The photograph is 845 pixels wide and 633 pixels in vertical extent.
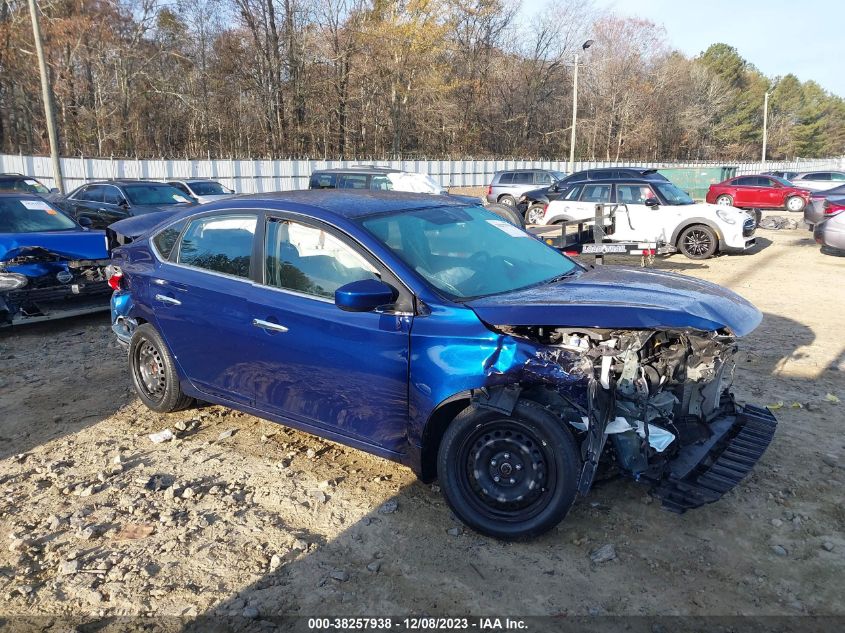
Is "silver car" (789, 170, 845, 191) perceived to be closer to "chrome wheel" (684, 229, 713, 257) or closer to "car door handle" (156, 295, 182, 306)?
"chrome wheel" (684, 229, 713, 257)

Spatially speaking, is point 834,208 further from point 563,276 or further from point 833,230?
point 563,276

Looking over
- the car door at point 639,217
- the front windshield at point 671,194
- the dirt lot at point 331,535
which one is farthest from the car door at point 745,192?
the dirt lot at point 331,535

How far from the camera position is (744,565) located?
3.09 m

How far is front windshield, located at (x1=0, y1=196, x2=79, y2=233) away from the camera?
7.94 metres

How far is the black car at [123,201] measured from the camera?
1380cm

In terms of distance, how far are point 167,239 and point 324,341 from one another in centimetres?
195

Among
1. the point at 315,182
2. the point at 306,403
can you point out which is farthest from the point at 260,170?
the point at 306,403

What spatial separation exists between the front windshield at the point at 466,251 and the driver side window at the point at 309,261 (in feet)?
0.71

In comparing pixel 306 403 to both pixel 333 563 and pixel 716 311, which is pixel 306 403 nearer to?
pixel 333 563

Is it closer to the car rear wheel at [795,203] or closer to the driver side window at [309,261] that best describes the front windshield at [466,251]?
the driver side window at [309,261]

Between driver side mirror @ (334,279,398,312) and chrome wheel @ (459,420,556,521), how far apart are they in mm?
841

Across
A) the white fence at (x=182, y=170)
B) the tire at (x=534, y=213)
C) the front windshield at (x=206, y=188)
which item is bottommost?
the tire at (x=534, y=213)

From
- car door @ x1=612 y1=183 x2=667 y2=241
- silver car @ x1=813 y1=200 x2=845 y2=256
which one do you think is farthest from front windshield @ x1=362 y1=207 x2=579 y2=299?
silver car @ x1=813 y1=200 x2=845 y2=256

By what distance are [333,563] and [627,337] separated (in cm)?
189
